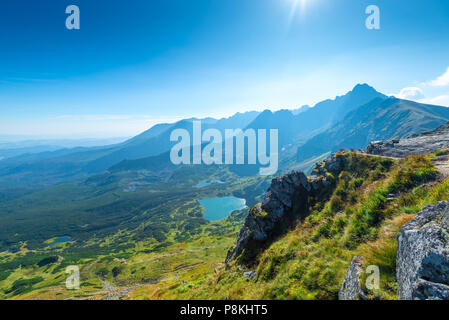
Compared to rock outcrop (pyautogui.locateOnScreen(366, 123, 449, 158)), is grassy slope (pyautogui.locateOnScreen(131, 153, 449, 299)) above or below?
below

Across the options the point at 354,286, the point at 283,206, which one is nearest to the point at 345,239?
the point at 354,286

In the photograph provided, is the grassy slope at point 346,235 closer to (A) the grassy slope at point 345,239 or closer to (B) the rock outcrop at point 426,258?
(A) the grassy slope at point 345,239

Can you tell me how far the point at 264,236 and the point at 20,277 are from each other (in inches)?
9307

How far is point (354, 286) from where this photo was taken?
7027 mm

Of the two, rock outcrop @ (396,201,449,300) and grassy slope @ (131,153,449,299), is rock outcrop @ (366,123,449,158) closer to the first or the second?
grassy slope @ (131,153,449,299)

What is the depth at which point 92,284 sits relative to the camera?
105m

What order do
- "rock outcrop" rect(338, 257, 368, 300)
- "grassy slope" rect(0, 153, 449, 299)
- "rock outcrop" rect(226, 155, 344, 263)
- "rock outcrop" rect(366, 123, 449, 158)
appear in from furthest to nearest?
1. "rock outcrop" rect(226, 155, 344, 263)
2. "rock outcrop" rect(366, 123, 449, 158)
3. "grassy slope" rect(0, 153, 449, 299)
4. "rock outcrop" rect(338, 257, 368, 300)

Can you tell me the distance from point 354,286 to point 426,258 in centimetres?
270

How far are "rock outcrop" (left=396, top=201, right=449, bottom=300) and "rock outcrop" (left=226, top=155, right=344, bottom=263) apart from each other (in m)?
11.4

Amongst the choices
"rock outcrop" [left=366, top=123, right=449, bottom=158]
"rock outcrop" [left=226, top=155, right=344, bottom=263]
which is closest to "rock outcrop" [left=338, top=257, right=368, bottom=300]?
"rock outcrop" [left=226, top=155, right=344, bottom=263]

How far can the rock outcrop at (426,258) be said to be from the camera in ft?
16.9

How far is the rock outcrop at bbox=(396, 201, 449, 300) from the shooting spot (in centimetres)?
516

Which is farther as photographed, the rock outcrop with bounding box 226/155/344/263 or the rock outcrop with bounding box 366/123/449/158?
the rock outcrop with bounding box 226/155/344/263

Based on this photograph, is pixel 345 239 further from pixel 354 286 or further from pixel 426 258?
pixel 426 258
